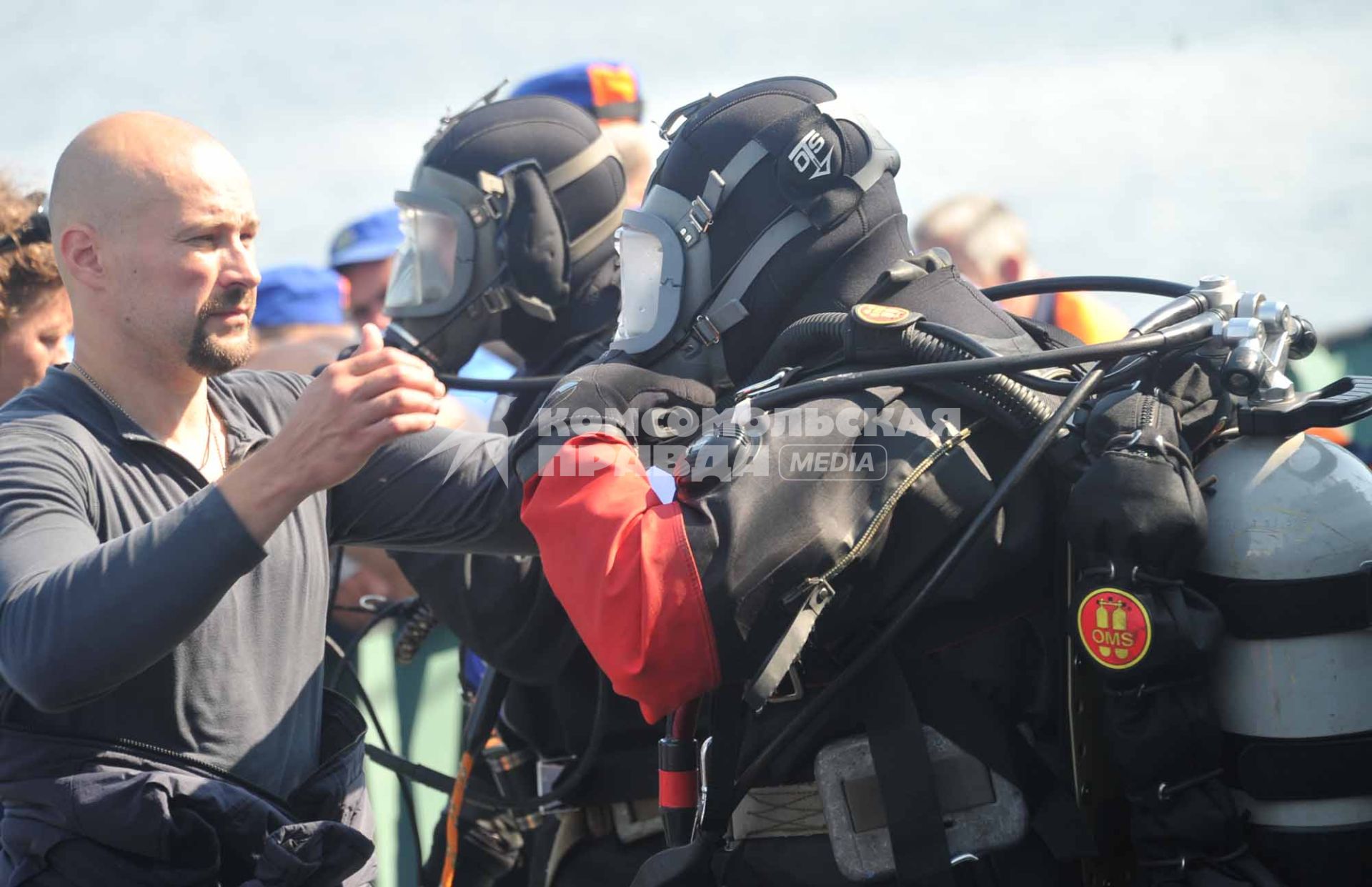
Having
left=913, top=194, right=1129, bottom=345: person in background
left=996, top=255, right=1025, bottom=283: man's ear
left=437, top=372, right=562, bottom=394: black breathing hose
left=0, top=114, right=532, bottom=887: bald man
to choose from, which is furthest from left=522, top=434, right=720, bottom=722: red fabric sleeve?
left=996, top=255, right=1025, bottom=283: man's ear

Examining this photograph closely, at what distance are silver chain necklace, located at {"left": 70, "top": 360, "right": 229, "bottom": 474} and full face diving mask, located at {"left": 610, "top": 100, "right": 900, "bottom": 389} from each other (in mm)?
706

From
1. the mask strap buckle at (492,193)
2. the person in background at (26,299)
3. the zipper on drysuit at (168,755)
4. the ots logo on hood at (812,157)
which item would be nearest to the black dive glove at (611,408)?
the ots logo on hood at (812,157)

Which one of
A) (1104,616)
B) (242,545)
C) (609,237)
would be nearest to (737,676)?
(1104,616)

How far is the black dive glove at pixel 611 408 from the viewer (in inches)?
91.5

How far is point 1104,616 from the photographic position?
2.05 m

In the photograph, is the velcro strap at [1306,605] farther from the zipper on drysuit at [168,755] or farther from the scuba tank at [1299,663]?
the zipper on drysuit at [168,755]

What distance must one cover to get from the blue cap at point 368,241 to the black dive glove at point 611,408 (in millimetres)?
4030

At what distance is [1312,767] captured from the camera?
2.05 metres

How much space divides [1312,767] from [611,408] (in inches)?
46.3

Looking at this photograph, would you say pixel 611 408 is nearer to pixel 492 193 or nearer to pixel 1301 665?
pixel 1301 665

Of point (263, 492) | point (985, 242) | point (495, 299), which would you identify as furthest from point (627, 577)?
point (985, 242)

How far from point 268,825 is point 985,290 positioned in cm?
158

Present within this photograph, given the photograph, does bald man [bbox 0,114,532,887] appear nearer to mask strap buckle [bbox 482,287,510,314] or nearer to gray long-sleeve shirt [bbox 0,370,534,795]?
gray long-sleeve shirt [bbox 0,370,534,795]

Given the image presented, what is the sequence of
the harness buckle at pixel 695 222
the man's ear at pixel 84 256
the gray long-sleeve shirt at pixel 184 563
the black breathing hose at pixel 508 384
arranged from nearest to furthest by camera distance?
the gray long-sleeve shirt at pixel 184 563 → the man's ear at pixel 84 256 → the harness buckle at pixel 695 222 → the black breathing hose at pixel 508 384
